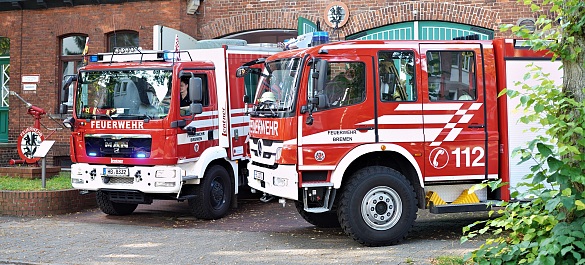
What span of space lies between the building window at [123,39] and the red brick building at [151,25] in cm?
2

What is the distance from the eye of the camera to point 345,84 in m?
9.76

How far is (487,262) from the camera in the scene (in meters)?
6.57

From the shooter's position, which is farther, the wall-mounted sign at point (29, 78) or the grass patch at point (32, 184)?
the wall-mounted sign at point (29, 78)

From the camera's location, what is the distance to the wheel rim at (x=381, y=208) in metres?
9.65

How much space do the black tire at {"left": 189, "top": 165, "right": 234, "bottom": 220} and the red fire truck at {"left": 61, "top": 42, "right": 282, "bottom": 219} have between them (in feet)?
0.05

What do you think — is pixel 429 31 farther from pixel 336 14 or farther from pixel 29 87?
pixel 29 87

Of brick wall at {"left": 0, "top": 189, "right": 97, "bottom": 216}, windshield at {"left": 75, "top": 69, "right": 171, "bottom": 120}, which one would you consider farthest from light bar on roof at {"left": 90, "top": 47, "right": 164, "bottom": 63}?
brick wall at {"left": 0, "top": 189, "right": 97, "bottom": 216}

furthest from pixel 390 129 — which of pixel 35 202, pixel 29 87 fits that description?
pixel 29 87

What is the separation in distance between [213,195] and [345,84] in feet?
12.4

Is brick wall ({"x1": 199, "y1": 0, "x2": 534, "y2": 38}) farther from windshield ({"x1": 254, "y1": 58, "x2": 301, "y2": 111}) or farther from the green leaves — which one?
the green leaves

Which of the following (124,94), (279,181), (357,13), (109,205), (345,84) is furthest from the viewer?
(357,13)

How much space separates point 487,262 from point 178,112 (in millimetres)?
6528

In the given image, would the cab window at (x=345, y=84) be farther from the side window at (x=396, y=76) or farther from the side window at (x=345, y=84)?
the side window at (x=396, y=76)

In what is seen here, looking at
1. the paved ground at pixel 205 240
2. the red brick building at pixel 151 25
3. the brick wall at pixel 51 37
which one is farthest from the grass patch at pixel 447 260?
the brick wall at pixel 51 37
